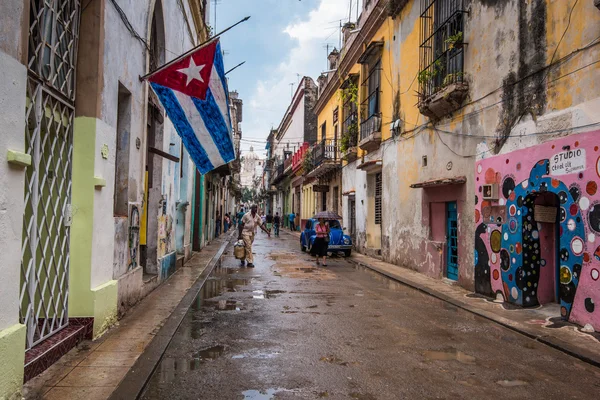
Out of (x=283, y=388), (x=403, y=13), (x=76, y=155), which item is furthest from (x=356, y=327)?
(x=403, y=13)

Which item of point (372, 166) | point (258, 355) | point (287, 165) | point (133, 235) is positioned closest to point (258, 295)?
point (133, 235)

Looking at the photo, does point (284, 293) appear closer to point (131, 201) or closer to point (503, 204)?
point (131, 201)

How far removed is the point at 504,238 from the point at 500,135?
1886mm

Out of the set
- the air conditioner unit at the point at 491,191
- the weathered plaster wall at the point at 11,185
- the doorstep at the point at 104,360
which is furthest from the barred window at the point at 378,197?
the weathered plaster wall at the point at 11,185

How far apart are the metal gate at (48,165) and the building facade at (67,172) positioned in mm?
13

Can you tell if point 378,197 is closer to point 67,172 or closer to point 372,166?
point 372,166

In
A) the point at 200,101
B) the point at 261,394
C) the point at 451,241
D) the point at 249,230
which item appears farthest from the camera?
the point at 249,230

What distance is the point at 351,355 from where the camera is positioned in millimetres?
5078

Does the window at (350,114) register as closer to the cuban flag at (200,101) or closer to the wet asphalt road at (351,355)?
the wet asphalt road at (351,355)

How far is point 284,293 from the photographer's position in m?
8.89

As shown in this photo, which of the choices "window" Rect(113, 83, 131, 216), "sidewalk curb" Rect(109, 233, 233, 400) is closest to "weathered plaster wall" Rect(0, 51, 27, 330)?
"sidewalk curb" Rect(109, 233, 233, 400)

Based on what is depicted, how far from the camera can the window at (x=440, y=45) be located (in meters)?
9.93

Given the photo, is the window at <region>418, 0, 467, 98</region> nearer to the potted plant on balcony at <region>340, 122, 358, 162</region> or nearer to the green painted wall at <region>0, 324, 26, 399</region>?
the potted plant on balcony at <region>340, 122, 358, 162</region>

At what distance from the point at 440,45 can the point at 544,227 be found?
538 centimetres
